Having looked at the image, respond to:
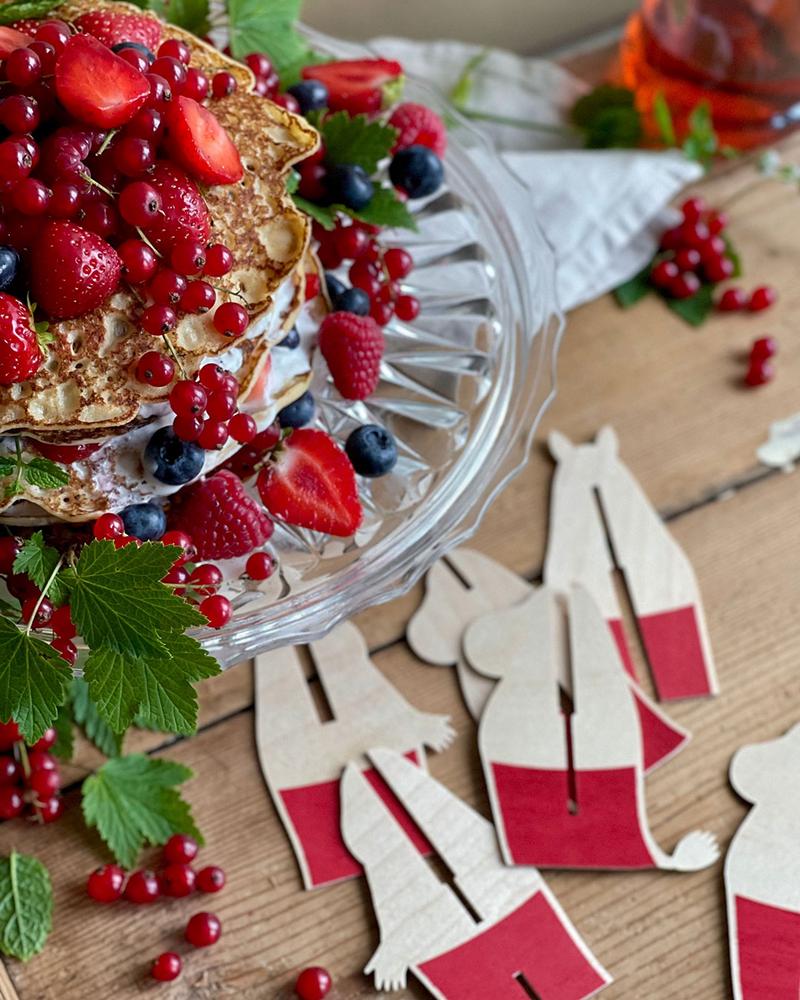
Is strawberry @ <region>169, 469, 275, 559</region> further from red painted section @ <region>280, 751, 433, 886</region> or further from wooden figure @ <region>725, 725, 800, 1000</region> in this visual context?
wooden figure @ <region>725, 725, 800, 1000</region>

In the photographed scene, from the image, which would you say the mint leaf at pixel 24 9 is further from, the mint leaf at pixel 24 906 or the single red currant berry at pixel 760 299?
the single red currant berry at pixel 760 299

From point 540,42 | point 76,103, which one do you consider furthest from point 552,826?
point 540,42

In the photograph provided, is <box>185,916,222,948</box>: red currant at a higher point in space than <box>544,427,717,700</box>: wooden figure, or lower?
lower

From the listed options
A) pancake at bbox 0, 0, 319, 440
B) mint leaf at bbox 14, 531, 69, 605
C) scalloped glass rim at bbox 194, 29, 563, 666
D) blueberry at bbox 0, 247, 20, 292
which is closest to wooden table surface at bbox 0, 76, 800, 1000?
scalloped glass rim at bbox 194, 29, 563, 666

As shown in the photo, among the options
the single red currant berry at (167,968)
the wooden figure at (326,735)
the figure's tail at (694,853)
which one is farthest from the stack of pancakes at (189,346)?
the figure's tail at (694,853)

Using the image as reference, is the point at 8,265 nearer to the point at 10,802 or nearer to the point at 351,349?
the point at 351,349

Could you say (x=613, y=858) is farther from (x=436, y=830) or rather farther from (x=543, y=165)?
(x=543, y=165)

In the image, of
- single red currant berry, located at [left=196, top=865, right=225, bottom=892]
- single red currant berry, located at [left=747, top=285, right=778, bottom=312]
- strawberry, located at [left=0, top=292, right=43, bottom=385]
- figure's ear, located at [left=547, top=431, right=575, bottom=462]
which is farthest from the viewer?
single red currant berry, located at [left=747, top=285, right=778, bottom=312]

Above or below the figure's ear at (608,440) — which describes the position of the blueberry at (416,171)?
above
